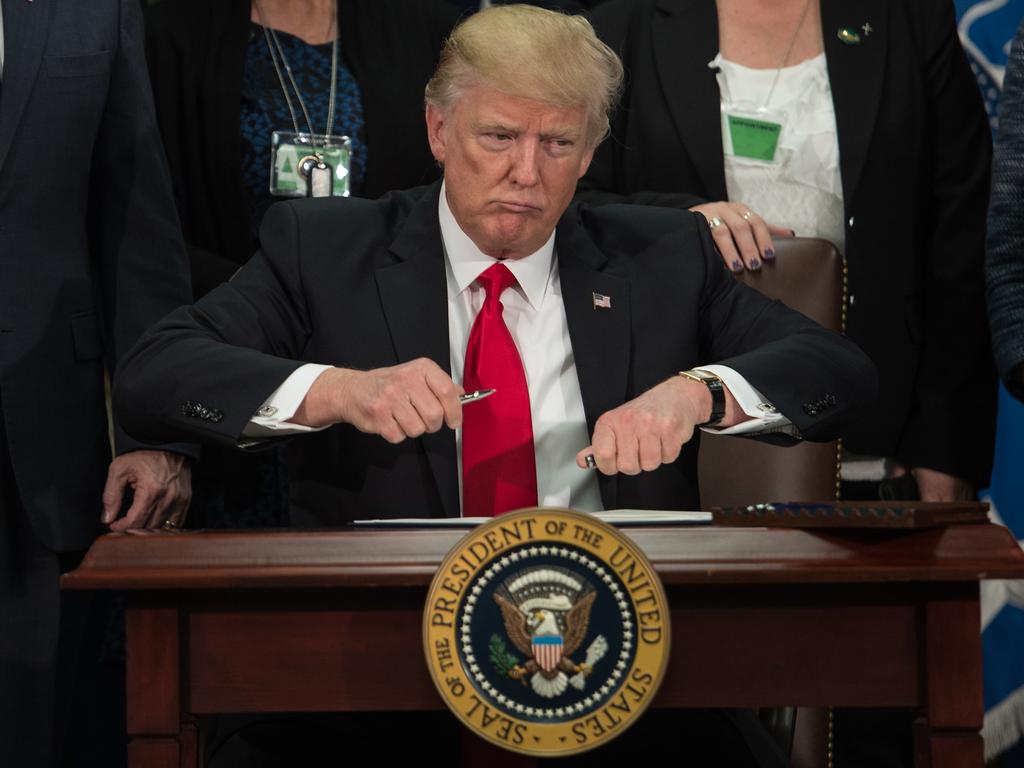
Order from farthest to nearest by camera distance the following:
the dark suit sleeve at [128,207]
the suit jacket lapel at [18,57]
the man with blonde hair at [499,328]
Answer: the dark suit sleeve at [128,207]
the suit jacket lapel at [18,57]
the man with blonde hair at [499,328]

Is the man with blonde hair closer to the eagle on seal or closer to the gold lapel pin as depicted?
the eagle on seal

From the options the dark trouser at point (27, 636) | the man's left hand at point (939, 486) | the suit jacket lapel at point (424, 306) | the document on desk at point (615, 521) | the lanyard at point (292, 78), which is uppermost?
the lanyard at point (292, 78)

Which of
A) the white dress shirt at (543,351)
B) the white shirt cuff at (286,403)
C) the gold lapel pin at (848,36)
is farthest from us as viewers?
the gold lapel pin at (848,36)

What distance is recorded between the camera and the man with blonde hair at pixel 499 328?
6.20 ft

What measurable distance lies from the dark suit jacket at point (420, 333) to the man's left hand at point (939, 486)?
1.86 feet

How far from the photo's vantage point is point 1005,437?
2934 millimetres

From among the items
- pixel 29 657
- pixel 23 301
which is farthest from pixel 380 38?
pixel 29 657

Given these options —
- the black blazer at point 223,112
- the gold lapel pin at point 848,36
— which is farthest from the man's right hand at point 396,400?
the gold lapel pin at point 848,36

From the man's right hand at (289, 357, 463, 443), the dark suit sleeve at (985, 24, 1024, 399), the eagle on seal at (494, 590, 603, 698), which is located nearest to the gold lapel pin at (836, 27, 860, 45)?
the dark suit sleeve at (985, 24, 1024, 399)

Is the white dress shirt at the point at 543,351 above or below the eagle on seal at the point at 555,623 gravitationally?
above

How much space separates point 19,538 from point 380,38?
112cm

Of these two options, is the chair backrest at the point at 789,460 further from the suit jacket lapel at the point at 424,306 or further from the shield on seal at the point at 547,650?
the shield on seal at the point at 547,650

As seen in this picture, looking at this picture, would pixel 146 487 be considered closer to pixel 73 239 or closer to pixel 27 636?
pixel 27 636

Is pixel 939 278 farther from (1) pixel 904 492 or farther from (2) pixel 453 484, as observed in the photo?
(2) pixel 453 484
